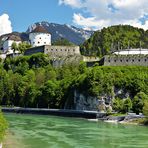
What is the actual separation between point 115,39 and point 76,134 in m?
54.6

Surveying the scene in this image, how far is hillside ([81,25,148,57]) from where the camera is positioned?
94.7m

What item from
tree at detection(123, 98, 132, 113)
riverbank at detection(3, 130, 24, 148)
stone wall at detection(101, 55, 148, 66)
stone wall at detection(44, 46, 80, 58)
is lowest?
riverbank at detection(3, 130, 24, 148)

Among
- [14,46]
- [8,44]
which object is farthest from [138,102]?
[8,44]

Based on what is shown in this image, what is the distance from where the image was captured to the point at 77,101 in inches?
2744

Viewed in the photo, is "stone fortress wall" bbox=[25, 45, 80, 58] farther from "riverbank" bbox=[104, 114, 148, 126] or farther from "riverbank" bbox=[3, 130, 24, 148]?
"riverbank" bbox=[3, 130, 24, 148]

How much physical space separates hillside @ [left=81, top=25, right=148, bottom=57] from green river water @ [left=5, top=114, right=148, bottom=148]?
41650 mm

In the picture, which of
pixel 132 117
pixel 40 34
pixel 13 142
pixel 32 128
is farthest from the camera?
pixel 40 34

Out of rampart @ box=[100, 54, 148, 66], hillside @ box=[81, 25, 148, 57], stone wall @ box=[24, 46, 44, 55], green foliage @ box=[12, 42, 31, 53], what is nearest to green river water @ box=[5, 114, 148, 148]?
rampart @ box=[100, 54, 148, 66]

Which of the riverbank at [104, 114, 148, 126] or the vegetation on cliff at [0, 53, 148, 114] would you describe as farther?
the vegetation on cliff at [0, 53, 148, 114]

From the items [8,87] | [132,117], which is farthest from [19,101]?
[132,117]

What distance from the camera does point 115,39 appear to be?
3762 inches

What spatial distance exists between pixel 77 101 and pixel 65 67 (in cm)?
1302

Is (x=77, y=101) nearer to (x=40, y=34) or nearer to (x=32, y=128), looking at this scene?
(x=32, y=128)

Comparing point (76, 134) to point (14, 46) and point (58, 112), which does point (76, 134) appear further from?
point (14, 46)
